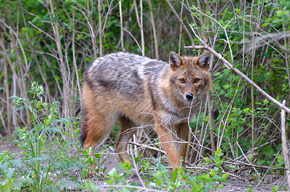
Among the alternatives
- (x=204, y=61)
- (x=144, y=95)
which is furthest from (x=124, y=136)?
(x=204, y=61)

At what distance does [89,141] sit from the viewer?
5.68m

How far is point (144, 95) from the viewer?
5395 millimetres

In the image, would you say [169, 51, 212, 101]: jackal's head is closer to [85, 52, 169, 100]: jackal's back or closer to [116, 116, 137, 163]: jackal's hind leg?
[85, 52, 169, 100]: jackal's back

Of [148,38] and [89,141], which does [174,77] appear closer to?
[89,141]

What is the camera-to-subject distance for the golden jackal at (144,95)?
5.02m

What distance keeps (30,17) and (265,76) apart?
4.89 m

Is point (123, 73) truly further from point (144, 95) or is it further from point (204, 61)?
point (204, 61)

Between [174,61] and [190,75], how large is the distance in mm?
322

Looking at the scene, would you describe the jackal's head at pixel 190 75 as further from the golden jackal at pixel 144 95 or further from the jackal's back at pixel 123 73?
the jackal's back at pixel 123 73


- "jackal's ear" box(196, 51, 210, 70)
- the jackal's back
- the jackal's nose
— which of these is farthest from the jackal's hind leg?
"jackal's ear" box(196, 51, 210, 70)

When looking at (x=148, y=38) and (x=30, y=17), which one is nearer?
(x=30, y=17)

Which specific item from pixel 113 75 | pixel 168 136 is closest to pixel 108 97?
A: pixel 113 75

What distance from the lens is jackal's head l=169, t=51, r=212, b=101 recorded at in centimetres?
488

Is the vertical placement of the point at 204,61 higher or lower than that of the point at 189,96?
higher
